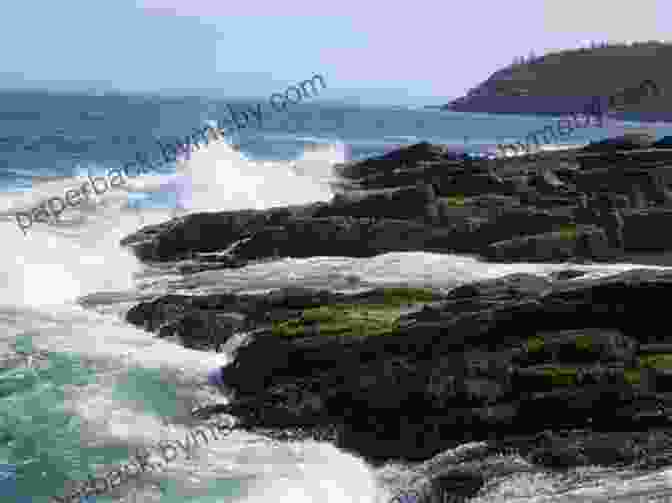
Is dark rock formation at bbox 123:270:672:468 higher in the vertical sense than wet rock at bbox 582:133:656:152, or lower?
lower

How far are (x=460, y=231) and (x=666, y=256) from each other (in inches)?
207

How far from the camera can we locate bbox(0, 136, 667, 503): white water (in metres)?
15.8

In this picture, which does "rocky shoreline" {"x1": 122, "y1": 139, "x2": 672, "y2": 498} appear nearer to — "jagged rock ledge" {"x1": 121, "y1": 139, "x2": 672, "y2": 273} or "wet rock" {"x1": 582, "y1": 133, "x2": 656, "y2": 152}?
"jagged rock ledge" {"x1": 121, "y1": 139, "x2": 672, "y2": 273}

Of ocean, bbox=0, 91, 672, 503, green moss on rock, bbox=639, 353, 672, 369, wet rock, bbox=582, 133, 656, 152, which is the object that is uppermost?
wet rock, bbox=582, 133, 656, 152

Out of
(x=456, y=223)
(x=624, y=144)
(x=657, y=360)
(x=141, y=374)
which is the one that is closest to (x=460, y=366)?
(x=657, y=360)

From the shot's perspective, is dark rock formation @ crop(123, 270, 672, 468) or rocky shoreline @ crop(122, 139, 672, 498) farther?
dark rock formation @ crop(123, 270, 672, 468)

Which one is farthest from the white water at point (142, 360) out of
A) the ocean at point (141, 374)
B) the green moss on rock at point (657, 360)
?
the green moss on rock at point (657, 360)

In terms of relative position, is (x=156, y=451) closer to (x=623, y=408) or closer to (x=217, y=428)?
(x=217, y=428)

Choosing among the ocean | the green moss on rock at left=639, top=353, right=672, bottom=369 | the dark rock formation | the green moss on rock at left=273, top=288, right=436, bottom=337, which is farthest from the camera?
the green moss on rock at left=273, top=288, right=436, bottom=337

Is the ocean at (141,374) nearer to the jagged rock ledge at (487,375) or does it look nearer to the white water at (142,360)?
the white water at (142,360)

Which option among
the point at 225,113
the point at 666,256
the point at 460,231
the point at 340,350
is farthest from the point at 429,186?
the point at 225,113

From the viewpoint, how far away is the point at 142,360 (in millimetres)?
21656

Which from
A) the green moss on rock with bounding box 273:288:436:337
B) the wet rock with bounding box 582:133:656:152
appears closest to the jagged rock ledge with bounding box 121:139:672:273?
the wet rock with bounding box 582:133:656:152

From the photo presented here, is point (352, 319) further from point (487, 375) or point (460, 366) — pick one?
point (487, 375)
